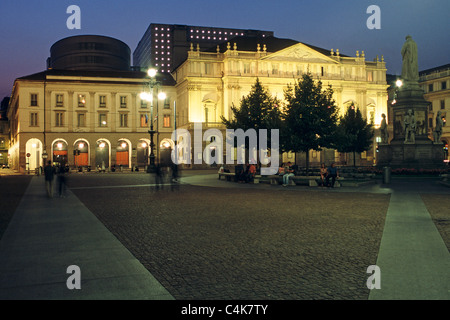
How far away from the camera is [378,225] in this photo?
33.1ft

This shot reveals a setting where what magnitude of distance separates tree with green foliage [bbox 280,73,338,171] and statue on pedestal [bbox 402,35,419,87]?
220 inches

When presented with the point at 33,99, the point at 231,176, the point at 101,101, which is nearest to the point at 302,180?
the point at 231,176

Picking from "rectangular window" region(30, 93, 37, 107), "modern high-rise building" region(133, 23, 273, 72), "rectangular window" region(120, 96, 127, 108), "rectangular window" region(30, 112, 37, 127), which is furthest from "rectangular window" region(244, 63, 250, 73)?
"modern high-rise building" region(133, 23, 273, 72)

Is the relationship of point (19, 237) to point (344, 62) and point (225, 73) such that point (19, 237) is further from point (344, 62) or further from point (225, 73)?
point (344, 62)

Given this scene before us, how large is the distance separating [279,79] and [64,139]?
123 ft

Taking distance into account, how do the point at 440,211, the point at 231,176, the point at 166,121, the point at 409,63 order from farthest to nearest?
the point at 166,121 → the point at 231,176 → the point at 409,63 → the point at 440,211

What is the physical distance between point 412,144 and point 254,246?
23.1 meters

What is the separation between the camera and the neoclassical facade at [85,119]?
65562 millimetres

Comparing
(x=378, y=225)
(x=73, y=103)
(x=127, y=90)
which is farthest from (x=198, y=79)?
(x=378, y=225)

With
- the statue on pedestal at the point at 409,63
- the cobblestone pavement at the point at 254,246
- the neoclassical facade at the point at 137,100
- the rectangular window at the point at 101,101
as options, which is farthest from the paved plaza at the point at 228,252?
the rectangular window at the point at 101,101

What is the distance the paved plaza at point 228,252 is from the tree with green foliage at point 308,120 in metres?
15.4

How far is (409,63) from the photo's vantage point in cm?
2931

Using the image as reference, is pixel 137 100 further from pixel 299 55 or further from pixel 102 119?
pixel 299 55

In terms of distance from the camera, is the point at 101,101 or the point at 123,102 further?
the point at 123,102
